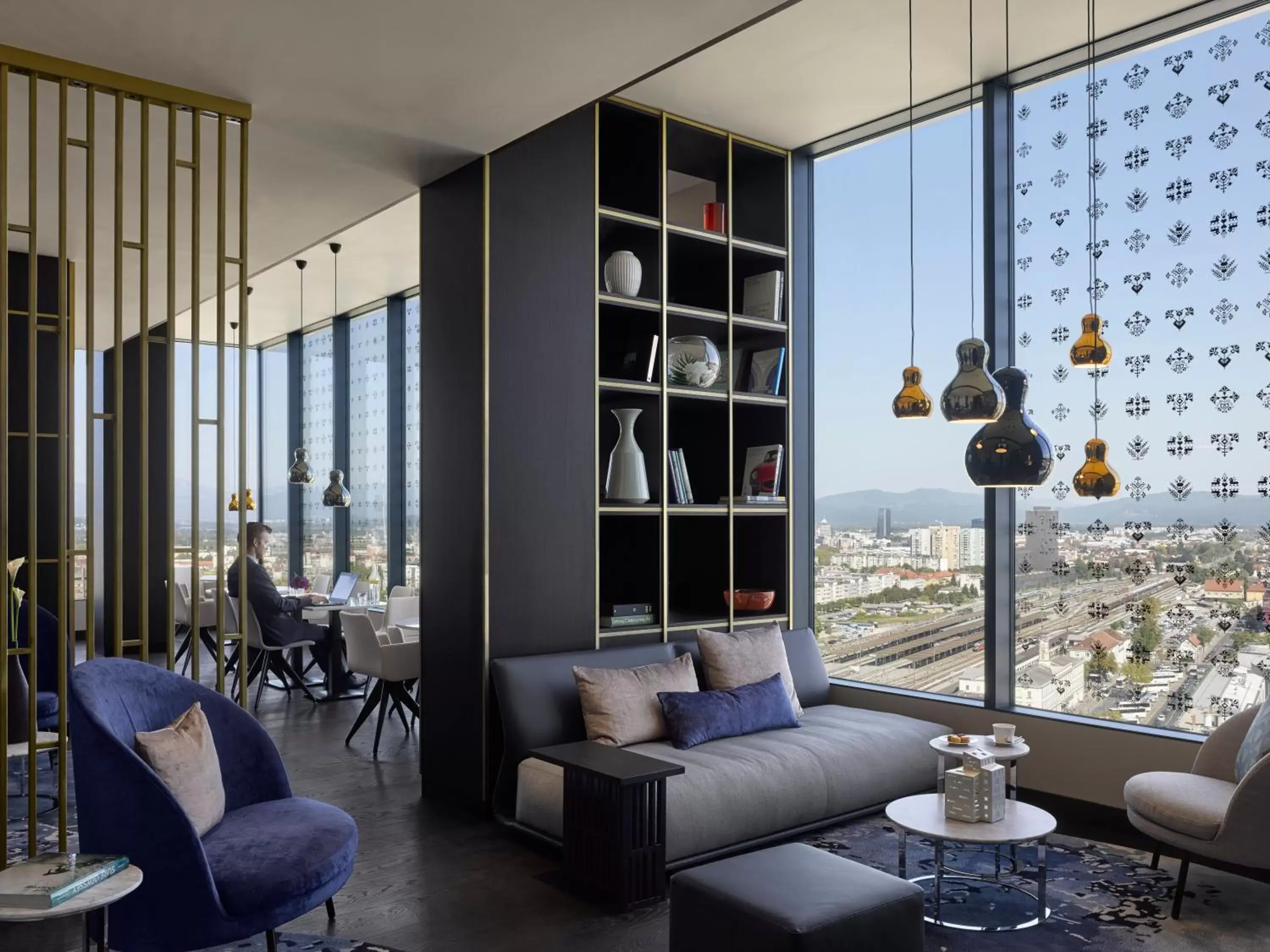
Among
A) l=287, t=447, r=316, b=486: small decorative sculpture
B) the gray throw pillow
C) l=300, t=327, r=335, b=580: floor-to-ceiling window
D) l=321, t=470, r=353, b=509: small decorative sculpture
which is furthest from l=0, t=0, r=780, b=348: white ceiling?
l=300, t=327, r=335, b=580: floor-to-ceiling window

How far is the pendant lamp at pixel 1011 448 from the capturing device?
333 centimetres

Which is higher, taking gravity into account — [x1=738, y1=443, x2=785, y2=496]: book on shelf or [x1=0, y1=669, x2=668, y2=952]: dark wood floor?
[x1=738, y1=443, x2=785, y2=496]: book on shelf

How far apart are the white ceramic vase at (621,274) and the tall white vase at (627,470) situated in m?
0.62

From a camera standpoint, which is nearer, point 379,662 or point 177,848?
point 177,848

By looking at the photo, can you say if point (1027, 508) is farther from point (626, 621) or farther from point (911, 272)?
point (626, 621)

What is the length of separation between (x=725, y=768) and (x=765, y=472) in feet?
6.89

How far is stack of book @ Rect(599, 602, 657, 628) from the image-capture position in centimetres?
507

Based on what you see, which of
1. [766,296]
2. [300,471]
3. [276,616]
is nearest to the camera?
[766,296]

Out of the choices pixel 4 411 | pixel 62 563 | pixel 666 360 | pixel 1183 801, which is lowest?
pixel 1183 801

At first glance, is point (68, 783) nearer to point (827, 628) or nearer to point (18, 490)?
point (18, 490)

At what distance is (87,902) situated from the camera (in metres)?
2.39

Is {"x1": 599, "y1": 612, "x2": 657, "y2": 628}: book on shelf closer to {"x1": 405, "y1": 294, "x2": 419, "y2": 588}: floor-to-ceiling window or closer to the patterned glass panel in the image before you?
the patterned glass panel

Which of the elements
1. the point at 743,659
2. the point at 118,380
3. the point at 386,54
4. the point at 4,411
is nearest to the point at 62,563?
the point at 4,411

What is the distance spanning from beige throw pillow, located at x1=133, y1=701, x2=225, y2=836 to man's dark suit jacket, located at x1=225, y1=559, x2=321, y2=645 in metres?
4.24
